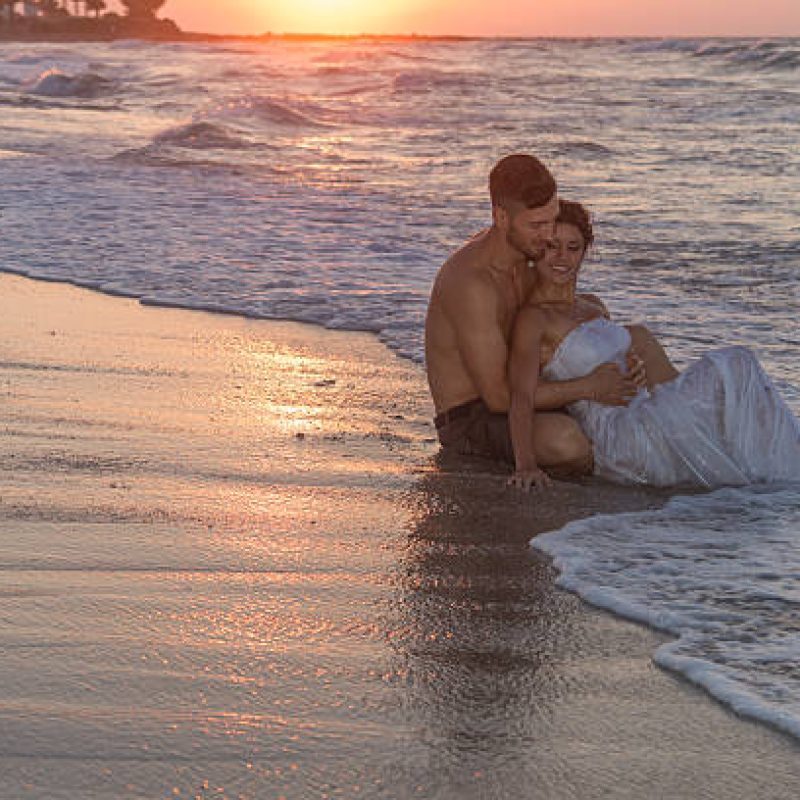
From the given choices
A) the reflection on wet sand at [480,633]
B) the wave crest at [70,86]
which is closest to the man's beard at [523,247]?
the reflection on wet sand at [480,633]

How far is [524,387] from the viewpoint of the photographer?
17.3ft

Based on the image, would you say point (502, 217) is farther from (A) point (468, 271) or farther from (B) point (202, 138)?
(B) point (202, 138)

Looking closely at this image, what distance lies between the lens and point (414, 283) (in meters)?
9.83

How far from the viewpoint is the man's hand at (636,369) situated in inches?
214

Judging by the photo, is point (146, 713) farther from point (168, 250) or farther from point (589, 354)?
point (168, 250)

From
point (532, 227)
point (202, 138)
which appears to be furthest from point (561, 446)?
point (202, 138)

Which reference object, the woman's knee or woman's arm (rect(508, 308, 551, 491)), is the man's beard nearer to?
woman's arm (rect(508, 308, 551, 491))

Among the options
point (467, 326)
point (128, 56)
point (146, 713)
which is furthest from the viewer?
point (128, 56)

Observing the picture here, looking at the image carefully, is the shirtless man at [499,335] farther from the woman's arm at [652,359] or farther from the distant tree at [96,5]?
the distant tree at [96,5]

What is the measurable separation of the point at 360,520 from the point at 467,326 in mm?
1122

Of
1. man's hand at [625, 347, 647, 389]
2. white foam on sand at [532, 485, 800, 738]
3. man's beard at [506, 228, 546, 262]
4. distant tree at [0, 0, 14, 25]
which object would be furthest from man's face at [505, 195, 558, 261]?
distant tree at [0, 0, 14, 25]

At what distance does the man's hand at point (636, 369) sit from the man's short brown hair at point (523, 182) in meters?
0.78

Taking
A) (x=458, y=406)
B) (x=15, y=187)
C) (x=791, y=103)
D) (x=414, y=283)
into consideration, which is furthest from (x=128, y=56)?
(x=458, y=406)

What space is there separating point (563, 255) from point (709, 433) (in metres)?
0.93
